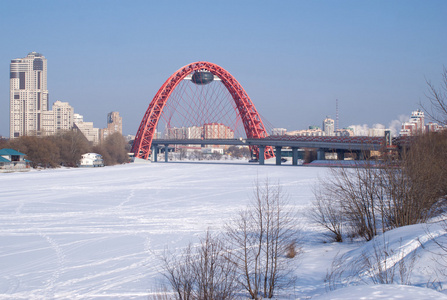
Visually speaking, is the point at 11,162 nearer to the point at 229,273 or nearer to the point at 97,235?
the point at 97,235

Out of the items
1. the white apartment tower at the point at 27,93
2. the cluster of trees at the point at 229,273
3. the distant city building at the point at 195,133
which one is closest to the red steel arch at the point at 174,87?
the distant city building at the point at 195,133

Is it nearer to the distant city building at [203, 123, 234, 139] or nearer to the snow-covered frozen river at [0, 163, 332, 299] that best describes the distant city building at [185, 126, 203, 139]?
the distant city building at [203, 123, 234, 139]

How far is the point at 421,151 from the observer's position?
12.5m

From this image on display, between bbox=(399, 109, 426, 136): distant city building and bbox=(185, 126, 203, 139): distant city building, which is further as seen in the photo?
bbox=(185, 126, 203, 139): distant city building

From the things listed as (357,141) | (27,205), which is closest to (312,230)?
(27,205)

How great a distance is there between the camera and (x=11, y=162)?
1923 inches

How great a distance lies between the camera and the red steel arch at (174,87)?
250 ft

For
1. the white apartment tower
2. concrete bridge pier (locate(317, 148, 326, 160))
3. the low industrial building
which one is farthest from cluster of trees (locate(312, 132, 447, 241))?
the white apartment tower

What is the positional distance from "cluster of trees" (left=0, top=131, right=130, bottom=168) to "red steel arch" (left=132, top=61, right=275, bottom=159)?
4.63 metres

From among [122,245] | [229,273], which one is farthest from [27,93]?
[229,273]

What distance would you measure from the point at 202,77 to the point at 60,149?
88.7 ft

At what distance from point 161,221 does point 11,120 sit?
16012cm

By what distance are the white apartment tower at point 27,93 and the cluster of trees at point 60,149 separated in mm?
82822

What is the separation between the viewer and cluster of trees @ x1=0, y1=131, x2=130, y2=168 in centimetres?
5606
